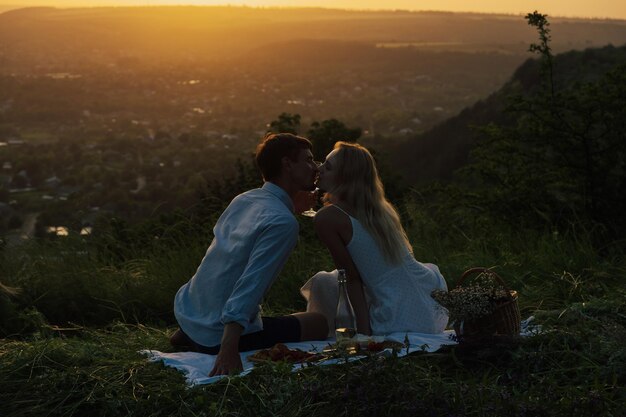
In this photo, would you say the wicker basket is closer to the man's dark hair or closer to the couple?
the couple

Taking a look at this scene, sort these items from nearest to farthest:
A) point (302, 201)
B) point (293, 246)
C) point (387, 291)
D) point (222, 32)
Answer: point (293, 246) < point (302, 201) < point (387, 291) < point (222, 32)

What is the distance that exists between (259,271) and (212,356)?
0.66m

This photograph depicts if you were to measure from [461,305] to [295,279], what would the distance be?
8.34 ft

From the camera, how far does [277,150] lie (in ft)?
15.6

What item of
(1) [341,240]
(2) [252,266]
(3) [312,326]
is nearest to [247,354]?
(3) [312,326]

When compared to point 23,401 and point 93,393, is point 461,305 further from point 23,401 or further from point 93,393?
point 23,401

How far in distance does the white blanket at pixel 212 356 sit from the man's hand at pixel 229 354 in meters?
0.04

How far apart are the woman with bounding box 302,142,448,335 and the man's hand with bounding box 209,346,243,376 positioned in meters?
0.92

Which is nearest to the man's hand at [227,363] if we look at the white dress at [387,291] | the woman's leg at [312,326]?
the woman's leg at [312,326]

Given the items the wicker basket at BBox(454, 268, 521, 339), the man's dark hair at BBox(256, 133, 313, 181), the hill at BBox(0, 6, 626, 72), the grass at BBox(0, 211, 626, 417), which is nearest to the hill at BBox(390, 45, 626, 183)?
the hill at BBox(0, 6, 626, 72)

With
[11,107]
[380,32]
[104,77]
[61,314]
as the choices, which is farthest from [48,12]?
[61,314]

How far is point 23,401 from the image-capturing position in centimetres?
408

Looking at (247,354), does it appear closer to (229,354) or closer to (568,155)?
(229,354)

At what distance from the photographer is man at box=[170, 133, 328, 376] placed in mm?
4406
